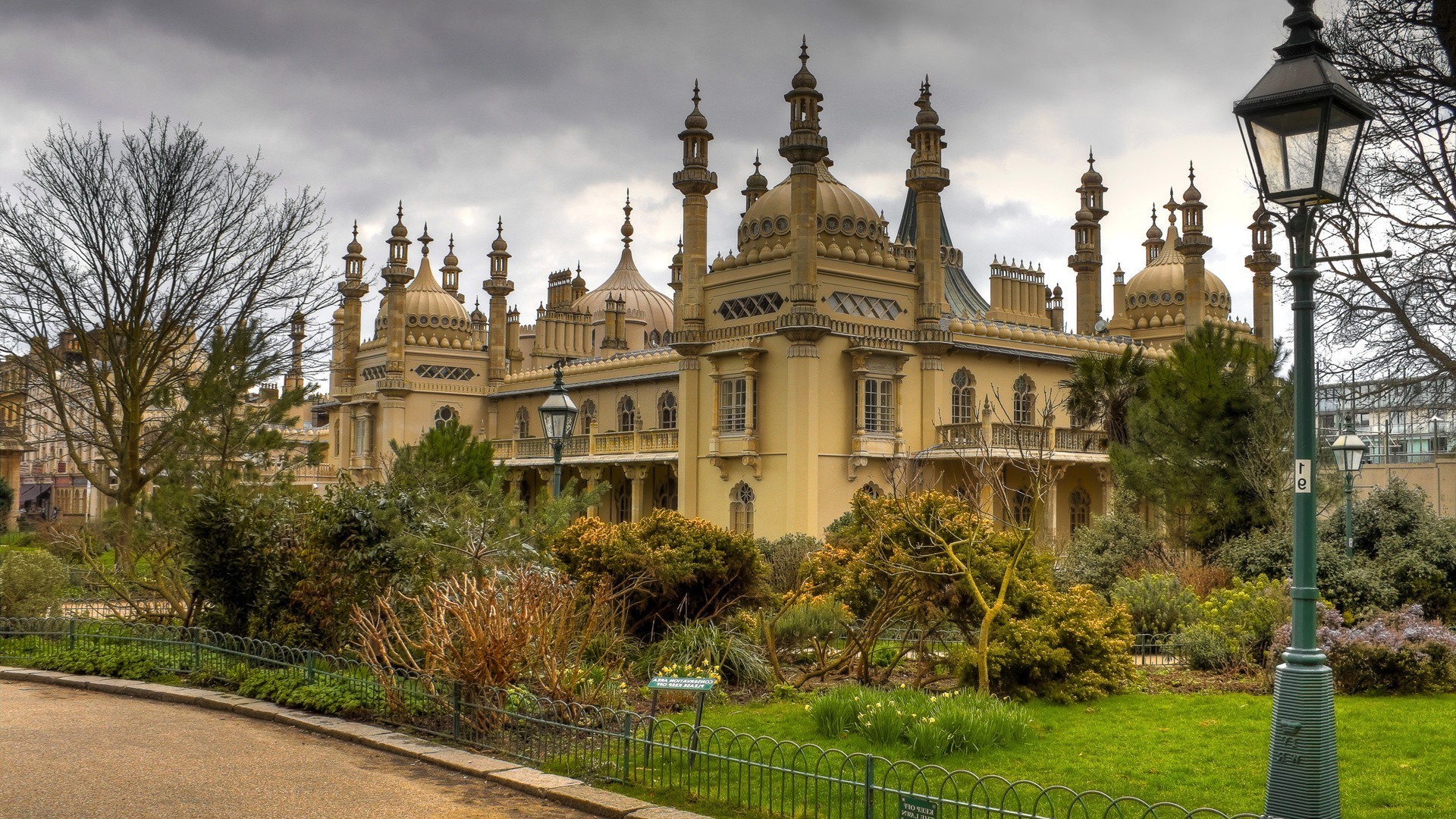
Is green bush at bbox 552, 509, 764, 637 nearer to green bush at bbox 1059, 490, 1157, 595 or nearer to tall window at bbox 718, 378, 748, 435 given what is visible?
green bush at bbox 1059, 490, 1157, 595

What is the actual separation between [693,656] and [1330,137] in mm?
8700

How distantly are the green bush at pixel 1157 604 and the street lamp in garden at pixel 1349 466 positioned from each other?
Result: 2.66 metres

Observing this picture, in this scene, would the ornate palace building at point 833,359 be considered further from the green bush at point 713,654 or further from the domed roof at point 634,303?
the domed roof at point 634,303

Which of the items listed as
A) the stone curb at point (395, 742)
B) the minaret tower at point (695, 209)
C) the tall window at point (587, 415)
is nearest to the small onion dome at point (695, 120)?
the minaret tower at point (695, 209)

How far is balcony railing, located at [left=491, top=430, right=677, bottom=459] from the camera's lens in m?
34.8

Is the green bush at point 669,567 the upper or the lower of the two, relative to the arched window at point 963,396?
lower

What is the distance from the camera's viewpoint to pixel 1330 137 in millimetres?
6227

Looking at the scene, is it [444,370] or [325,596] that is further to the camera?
[444,370]

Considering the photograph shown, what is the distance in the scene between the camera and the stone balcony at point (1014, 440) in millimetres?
30188

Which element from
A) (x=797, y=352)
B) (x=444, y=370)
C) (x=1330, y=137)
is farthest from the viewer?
(x=444, y=370)

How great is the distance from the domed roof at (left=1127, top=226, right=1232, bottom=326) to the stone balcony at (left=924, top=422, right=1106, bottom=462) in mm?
10641

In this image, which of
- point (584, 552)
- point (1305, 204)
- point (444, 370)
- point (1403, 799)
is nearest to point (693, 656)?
point (584, 552)

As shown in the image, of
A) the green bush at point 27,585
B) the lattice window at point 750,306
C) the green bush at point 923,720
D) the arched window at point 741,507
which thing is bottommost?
the green bush at point 923,720

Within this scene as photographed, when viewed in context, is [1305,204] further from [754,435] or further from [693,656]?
[754,435]
